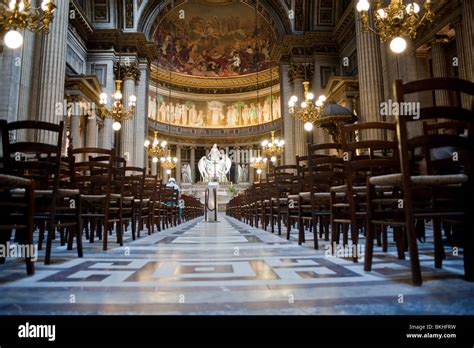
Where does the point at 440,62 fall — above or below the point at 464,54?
above

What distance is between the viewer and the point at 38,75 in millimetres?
8383

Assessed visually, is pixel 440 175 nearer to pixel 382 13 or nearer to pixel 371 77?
pixel 382 13

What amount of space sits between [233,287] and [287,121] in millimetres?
16120

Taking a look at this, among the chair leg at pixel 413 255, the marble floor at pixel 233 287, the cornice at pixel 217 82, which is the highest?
the cornice at pixel 217 82

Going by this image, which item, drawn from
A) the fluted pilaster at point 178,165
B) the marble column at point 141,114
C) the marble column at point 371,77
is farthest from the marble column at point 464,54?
the fluted pilaster at point 178,165

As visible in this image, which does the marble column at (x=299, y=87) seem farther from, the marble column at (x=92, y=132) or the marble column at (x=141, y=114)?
the marble column at (x=92, y=132)

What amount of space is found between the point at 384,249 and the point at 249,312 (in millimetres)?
2292

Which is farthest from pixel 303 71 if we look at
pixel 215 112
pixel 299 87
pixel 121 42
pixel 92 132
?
pixel 215 112

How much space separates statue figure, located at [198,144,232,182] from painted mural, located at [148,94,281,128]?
12.2ft

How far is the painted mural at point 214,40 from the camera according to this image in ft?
79.0

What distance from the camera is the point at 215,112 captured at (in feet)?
92.5

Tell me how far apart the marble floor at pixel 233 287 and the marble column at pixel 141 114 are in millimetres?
14064
